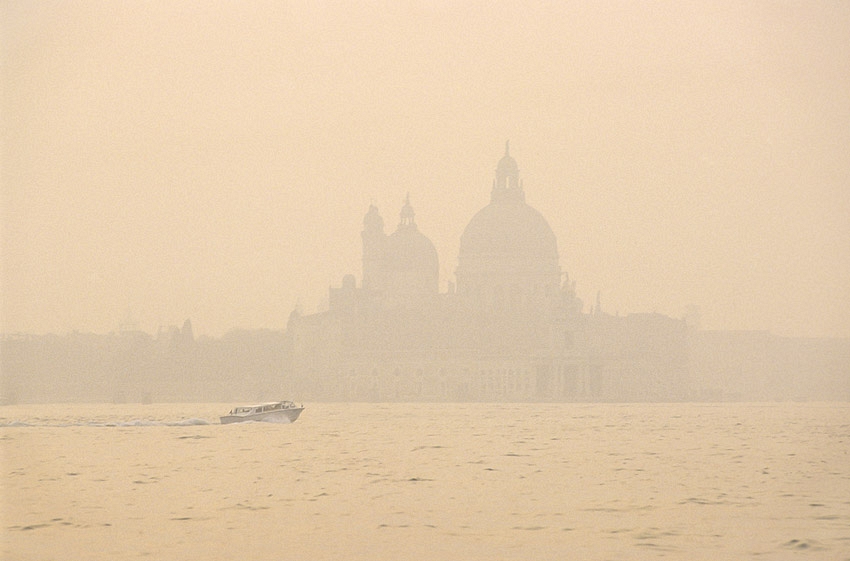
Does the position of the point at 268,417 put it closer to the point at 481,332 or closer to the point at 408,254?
the point at 481,332

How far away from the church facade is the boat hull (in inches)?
1815

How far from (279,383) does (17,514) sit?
3087 inches

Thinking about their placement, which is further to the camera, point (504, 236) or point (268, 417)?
point (504, 236)

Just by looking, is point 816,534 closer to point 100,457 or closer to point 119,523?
point 119,523

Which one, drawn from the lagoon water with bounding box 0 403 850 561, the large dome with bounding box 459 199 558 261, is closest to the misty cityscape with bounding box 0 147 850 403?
the large dome with bounding box 459 199 558 261

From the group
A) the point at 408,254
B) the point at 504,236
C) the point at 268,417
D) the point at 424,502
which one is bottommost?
the point at 424,502

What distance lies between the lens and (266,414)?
1644 inches

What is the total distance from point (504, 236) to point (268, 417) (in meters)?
59.7

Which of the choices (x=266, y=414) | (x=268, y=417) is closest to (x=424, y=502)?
(x=266, y=414)

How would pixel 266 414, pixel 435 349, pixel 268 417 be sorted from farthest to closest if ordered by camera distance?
pixel 435 349 → pixel 268 417 → pixel 266 414

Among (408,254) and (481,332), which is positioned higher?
(408,254)

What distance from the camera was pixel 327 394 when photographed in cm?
9150

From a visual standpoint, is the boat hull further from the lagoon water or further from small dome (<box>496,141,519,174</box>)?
small dome (<box>496,141,519,174</box>)

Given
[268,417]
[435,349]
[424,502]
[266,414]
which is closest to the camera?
[424,502]
